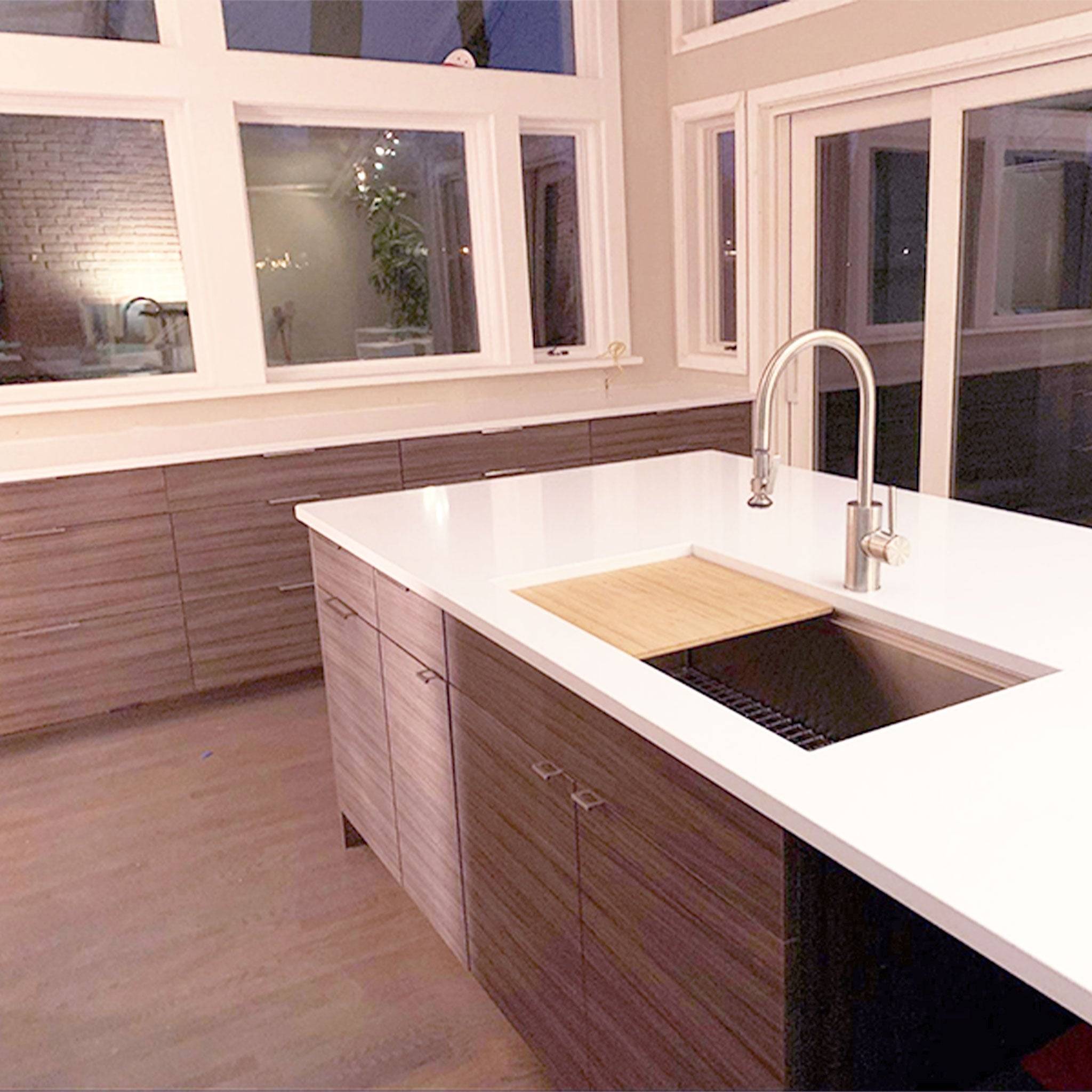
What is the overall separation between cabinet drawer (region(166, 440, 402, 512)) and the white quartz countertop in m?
1.18

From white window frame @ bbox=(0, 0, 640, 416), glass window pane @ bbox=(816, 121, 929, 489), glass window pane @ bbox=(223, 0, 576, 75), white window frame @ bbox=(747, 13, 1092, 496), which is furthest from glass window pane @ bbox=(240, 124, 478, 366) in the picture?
glass window pane @ bbox=(816, 121, 929, 489)

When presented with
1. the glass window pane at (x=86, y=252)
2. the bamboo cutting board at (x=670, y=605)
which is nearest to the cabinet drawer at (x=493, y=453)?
the glass window pane at (x=86, y=252)

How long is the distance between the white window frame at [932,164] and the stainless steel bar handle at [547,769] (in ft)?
9.33

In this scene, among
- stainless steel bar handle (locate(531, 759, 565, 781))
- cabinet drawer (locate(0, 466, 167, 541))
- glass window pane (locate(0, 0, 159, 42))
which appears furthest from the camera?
glass window pane (locate(0, 0, 159, 42))

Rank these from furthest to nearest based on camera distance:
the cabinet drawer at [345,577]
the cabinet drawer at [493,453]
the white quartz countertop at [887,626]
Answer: the cabinet drawer at [493,453], the cabinet drawer at [345,577], the white quartz countertop at [887,626]

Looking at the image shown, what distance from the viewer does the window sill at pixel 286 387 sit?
12.4 ft

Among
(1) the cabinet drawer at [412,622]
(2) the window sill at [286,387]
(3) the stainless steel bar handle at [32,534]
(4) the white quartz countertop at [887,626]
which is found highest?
(2) the window sill at [286,387]

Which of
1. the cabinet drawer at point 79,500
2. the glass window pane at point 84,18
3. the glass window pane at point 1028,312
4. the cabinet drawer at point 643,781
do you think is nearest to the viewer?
the cabinet drawer at point 643,781

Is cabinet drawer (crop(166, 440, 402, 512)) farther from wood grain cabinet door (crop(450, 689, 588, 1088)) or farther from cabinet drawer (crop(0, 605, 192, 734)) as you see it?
wood grain cabinet door (crop(450, 689, 588, 1088))

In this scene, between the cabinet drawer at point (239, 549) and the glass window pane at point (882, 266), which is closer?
the cabinet drawer at point (239, 549)

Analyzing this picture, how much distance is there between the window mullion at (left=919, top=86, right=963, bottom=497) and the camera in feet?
11.9

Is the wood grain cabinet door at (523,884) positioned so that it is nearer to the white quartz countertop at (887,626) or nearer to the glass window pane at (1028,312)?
the white quartz countertop at (887,626)

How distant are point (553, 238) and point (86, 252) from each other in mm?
1991

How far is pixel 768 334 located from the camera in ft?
14.9
